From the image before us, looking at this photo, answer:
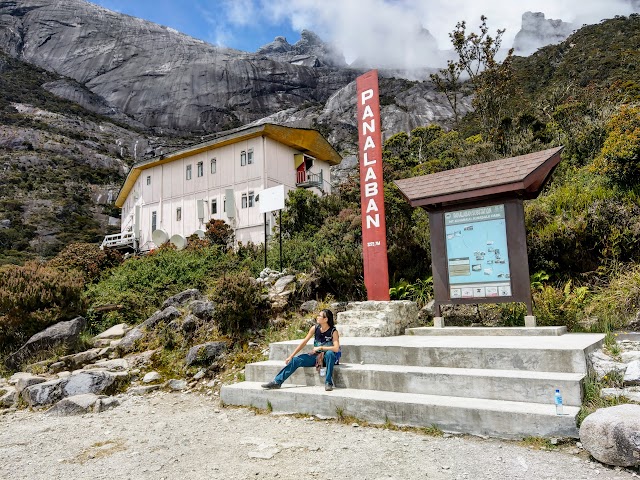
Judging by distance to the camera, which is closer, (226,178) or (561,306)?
(561,306)

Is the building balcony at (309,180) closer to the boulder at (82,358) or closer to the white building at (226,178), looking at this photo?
the white building at (226,178)

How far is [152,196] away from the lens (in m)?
32.3

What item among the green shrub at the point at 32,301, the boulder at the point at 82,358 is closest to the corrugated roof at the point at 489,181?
the boulder at the point at 82,358

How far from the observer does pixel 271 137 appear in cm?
2723

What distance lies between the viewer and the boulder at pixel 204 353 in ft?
27.2

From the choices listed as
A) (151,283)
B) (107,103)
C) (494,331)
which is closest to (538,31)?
(107,103)

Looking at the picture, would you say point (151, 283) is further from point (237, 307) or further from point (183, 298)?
point (237, 307)

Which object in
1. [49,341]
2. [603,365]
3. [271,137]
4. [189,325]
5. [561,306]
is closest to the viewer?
[603,365]

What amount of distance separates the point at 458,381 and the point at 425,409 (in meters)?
0.62

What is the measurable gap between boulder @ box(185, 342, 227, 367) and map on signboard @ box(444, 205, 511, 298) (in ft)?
14.9

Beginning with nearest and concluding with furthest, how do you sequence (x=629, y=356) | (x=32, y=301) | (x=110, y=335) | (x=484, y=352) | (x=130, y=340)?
1. (x=629, y=356)
2. (x=484, y=352)
3. (x=130, y=340)
4. (x=32, y=301)
5. (x=110, y=335)

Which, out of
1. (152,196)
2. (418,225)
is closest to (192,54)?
(152,196)

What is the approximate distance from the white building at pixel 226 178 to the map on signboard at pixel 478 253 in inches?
642

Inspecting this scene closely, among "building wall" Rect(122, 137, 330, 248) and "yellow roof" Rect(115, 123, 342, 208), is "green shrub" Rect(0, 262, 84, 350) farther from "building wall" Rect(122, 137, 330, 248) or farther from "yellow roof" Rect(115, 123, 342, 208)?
"yellow roof" Rect(115, 123, 342, 208)
